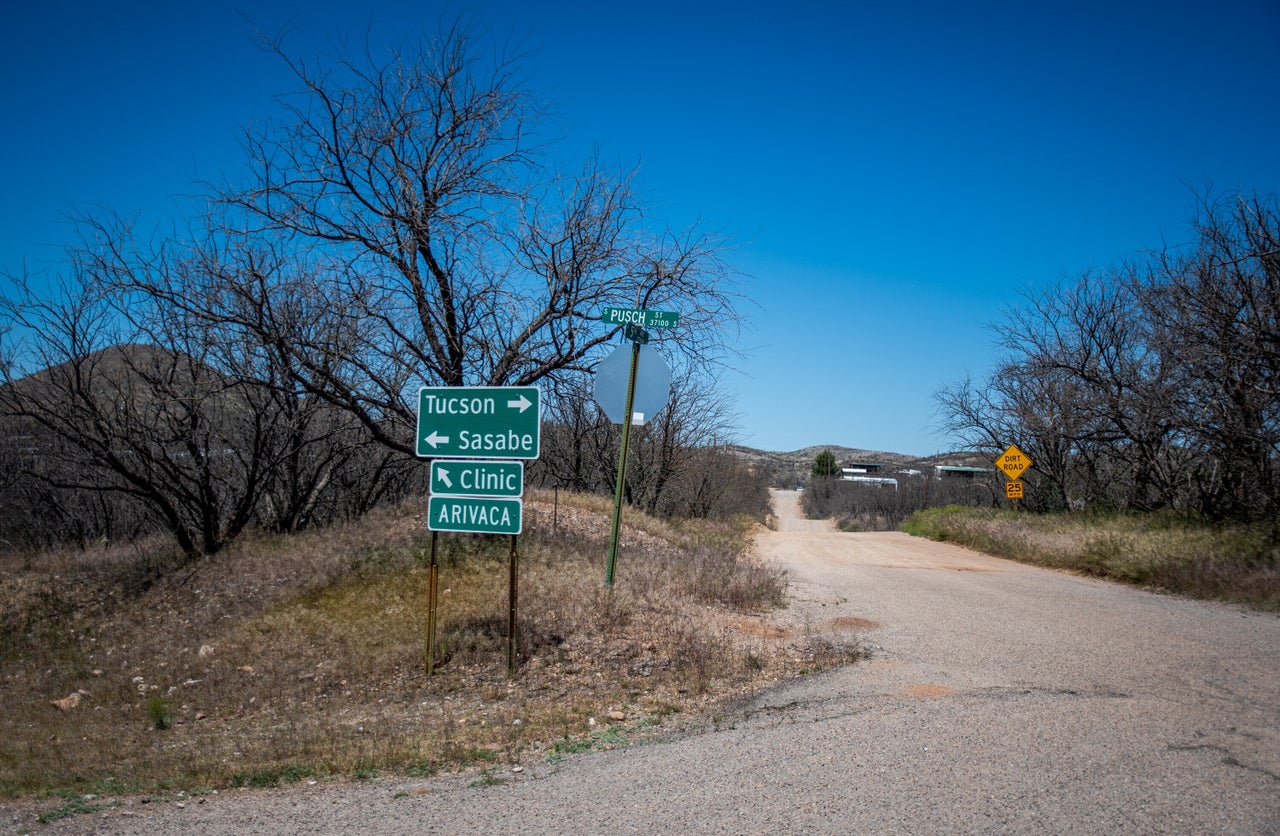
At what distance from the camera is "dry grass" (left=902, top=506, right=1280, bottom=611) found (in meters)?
11.6

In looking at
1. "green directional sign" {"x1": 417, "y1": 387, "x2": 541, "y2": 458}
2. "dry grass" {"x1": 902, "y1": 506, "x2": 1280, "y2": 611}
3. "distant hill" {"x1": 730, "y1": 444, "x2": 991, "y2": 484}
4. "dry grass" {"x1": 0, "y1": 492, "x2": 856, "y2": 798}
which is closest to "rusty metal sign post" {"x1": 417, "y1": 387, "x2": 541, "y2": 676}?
"green directional sign" {"x1": 417, "y1": 387, "x2": 541, "y2": 458}

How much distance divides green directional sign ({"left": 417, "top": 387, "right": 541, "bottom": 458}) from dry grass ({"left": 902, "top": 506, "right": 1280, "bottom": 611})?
9.44 meters

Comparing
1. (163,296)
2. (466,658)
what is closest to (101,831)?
(466,658)

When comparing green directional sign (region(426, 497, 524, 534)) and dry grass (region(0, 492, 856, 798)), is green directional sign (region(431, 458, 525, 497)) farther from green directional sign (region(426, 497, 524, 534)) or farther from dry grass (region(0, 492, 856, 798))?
dry grass (region(0, 492, 856, 798))

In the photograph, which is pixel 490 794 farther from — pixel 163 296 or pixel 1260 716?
pixel 163 296

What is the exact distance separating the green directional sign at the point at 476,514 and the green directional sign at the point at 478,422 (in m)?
0.42

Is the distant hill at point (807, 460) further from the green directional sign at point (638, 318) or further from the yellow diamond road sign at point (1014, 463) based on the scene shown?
the green directional sign at point (638, 318)

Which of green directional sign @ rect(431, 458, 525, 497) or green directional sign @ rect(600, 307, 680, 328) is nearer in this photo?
green directional sign @ rect(431, 458, 525, 497)

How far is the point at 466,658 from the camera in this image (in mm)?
8188

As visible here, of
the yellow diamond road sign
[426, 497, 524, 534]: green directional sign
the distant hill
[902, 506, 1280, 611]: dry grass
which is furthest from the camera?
the distant hill

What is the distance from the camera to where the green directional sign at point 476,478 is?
7824mm

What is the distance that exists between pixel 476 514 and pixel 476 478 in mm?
336

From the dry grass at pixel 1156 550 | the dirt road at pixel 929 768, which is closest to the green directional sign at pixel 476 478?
the dirt road at pixel 929 768

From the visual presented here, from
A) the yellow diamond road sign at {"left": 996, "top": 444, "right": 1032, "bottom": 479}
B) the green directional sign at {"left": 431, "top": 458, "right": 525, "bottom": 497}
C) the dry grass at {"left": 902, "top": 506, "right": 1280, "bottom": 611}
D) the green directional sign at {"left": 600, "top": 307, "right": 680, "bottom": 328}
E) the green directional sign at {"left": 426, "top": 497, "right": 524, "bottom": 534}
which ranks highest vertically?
the green directional sign at {"left": 600, "top": 307, "right": 680, "bottom": 328}
